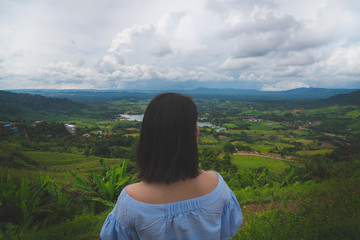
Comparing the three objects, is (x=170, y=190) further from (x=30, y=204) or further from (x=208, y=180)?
(x=30, y=204)

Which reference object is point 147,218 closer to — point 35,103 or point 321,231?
point 321,231

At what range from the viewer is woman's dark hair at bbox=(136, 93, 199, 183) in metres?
1.03

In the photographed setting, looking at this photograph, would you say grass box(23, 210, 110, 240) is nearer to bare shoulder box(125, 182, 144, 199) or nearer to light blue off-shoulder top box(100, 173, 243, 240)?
light blue off-shoulder top box(100, 173, 243, 240)

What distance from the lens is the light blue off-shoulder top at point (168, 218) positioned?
0.99 m

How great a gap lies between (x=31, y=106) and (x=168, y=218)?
346 feet

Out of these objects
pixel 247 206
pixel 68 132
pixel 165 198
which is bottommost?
pixel 68 132

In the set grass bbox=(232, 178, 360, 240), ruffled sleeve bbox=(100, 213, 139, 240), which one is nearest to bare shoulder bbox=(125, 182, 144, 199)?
ruffled sleeve bbox=(100, 213, 139, 240)

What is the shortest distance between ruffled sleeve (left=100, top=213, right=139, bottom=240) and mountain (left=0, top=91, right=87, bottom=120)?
78884mm

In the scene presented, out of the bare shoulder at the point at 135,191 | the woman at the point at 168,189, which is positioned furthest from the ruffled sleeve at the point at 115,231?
the bare shoulder at the point at 135,191

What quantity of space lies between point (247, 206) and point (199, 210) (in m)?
3.54

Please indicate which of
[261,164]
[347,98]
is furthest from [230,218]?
[347,98]

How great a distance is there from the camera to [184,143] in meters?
1.08

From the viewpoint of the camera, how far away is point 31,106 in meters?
82.4

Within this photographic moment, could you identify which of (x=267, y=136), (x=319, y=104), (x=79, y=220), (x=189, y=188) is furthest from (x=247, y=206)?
(x=319, y=104)
